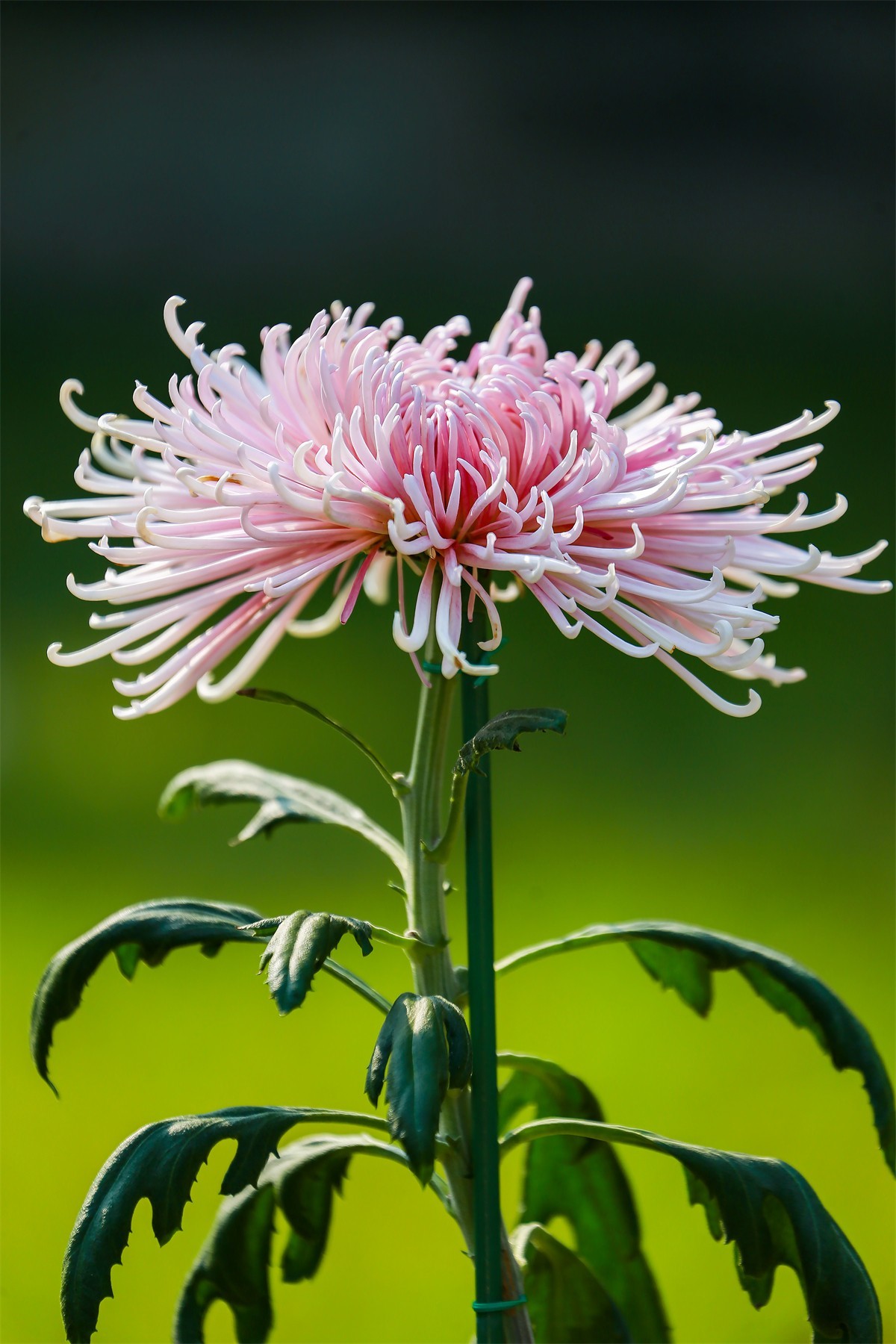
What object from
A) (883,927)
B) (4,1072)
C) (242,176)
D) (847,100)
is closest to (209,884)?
(4,1072)

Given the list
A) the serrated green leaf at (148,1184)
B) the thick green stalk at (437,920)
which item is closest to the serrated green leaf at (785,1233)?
the thick green stalk at (437,920)

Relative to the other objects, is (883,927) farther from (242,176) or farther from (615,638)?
(242,176)

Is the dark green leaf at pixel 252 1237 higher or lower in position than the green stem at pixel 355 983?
lower

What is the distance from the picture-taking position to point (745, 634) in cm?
58

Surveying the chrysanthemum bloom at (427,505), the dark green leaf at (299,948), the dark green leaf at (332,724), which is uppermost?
the chrysanthemum bloom at (427,505)

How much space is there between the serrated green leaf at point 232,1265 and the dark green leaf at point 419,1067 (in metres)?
0.23

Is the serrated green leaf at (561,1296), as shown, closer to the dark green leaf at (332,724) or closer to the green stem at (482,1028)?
the green stem at (482,1028)

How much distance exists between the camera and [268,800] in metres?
0.77

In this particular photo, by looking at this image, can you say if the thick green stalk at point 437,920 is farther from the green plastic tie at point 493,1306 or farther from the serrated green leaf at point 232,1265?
the serrated green leaf at point 232,1265

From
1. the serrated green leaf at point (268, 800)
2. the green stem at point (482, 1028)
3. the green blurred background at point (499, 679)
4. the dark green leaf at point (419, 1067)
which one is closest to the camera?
the dark green leaf at point (419, 1067)

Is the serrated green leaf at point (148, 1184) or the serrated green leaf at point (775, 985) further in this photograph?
the serrated green leaf at point (775, 985)

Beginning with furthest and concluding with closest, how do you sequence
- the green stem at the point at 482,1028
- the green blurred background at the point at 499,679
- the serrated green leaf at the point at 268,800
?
the green blurred background at the point at 499,679 < the serrated green leaf at the point at 268,800 < the green stem at the point at 482,1028

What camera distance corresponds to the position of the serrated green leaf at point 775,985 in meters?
0.71

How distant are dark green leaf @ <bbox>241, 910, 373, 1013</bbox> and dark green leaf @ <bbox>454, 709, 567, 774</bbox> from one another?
0.09m
